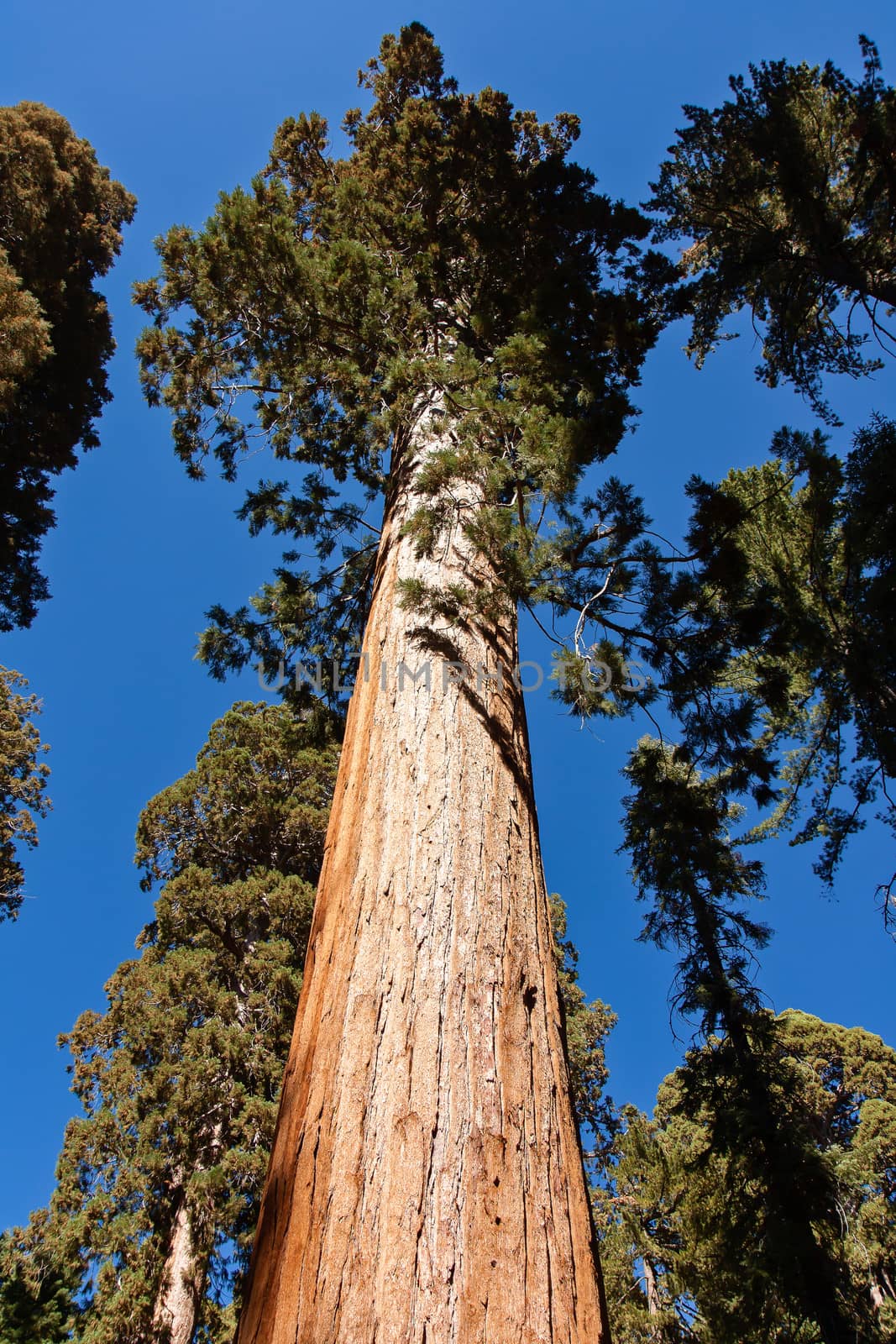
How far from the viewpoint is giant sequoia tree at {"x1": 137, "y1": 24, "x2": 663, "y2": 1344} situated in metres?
1.38

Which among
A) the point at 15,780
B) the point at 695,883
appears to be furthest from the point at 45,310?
the point at 695,883

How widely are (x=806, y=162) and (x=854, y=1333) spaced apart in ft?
31.1

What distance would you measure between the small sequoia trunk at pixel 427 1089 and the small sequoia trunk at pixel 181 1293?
7.32 m

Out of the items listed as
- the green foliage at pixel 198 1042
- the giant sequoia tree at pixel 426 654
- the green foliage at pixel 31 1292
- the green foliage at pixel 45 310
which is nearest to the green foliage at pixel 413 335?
the giant sequoia tree at pixel 426 654

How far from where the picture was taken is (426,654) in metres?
2.78

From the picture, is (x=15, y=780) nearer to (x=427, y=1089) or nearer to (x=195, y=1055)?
(x=195, y=1055)

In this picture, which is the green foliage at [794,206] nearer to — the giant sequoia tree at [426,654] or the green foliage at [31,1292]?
the giant sequoia tree at [426,654]

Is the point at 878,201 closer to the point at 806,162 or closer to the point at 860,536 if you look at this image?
the point at 806,162

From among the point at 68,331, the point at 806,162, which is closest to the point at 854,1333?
the point at 806,162

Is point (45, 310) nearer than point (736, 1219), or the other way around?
point (736, 1219)

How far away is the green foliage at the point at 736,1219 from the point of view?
620 cm

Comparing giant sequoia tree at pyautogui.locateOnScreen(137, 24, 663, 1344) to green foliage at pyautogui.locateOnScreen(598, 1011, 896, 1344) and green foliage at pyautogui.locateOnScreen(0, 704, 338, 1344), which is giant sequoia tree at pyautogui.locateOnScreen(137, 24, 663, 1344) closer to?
green foliage at pyautogui.locateOnScreen(0, 704, 338, 1344)

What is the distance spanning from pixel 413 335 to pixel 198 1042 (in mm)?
7411

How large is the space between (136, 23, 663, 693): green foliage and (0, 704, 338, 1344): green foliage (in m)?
A: 2.43
